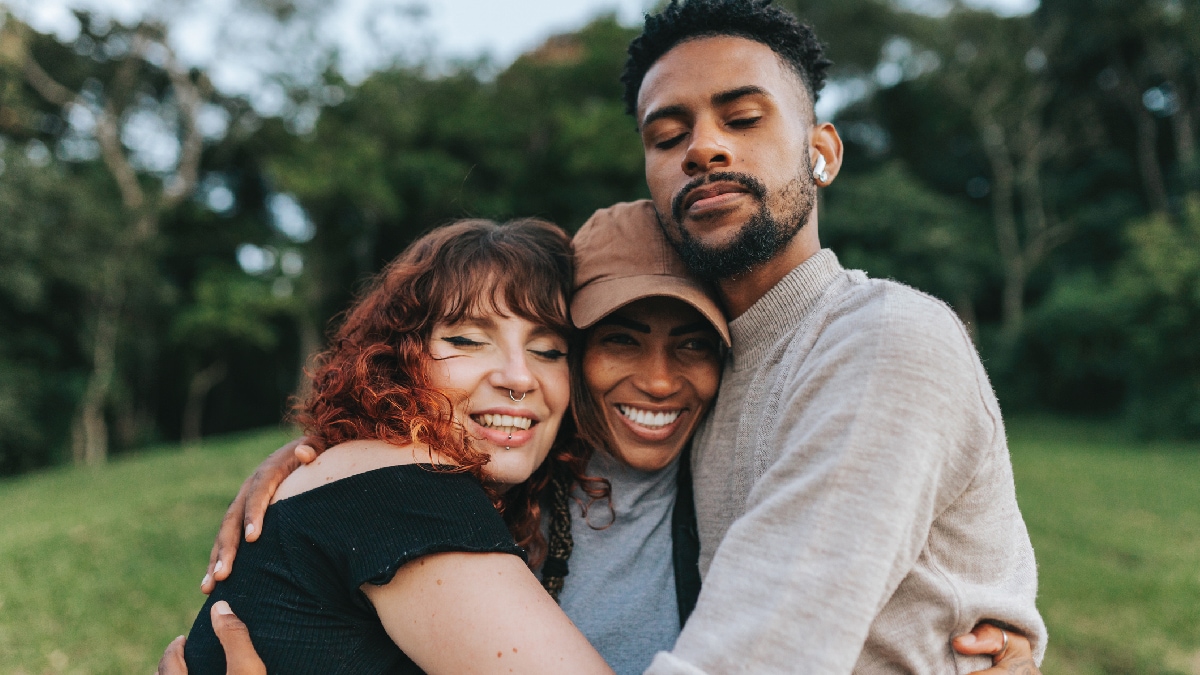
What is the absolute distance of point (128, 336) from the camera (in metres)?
22.6

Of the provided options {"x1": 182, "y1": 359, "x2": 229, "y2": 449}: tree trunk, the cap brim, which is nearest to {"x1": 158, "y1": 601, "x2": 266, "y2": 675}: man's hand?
the cap brim

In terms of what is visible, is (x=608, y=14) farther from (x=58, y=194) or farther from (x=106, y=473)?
(x=106, y=473)

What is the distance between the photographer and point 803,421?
1.74 meters

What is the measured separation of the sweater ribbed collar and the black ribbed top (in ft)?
3.19

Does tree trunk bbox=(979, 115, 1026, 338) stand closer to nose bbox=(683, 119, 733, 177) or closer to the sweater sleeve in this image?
nose bbox=(683, 119, 733, 177)

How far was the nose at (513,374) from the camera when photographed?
2367 millimetres

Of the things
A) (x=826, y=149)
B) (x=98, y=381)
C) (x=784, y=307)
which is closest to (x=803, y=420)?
(x=784, y=307)

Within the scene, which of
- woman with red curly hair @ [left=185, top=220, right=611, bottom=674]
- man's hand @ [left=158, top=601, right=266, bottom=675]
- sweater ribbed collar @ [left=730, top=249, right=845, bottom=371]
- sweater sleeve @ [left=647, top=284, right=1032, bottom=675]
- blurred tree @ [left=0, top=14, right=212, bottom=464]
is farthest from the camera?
blurred tree @ [left=0, top=14, right=212, bottom=464]

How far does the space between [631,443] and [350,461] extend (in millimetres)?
979

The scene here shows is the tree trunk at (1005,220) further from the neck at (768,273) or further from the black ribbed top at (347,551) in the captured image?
the black ribbed top at (347,551)

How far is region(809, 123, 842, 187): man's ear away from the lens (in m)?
2.69

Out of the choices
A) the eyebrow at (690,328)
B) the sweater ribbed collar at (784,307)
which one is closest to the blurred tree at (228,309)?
the eyebrow at (690,328)

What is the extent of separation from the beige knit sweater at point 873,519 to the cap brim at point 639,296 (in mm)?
420

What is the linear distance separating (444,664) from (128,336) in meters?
24.8
